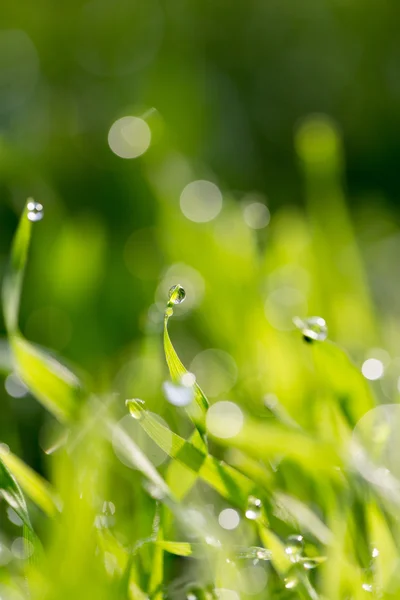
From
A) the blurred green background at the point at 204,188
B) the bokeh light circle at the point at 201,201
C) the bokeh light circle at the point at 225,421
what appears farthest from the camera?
the bokeh light circle at the point at 201,201

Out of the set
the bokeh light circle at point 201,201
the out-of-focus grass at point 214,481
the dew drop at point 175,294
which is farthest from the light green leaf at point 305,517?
the bokeh light circle at point 201,201

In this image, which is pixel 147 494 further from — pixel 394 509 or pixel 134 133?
pixel 134 133

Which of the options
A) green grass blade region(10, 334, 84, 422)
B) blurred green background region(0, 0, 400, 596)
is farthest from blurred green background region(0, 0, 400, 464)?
green grass blade region(10, 334, 84, 422)

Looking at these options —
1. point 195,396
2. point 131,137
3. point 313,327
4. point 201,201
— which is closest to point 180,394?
point 195,396

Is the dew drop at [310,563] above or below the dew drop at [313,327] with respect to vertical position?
below

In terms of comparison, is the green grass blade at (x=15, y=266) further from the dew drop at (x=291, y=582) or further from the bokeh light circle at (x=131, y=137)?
the bokeh light circle at (x=131, y=137)

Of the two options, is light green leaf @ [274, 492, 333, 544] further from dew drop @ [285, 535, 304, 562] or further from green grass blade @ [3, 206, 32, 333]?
green grass blade @ [3, 206, 32, 333]

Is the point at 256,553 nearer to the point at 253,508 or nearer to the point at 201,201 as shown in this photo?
the point at 253,508
